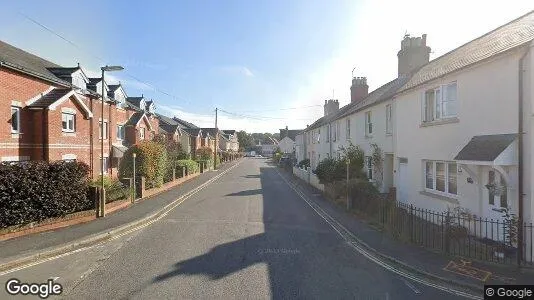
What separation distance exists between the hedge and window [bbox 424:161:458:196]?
506 inches

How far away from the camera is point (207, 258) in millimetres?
8719

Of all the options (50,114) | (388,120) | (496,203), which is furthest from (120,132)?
(496,203)

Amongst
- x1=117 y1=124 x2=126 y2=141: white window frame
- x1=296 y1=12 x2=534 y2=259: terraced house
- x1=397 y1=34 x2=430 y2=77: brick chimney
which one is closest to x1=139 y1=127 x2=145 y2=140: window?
x1=117 y1=124 x2=126 y2=141: white window frame

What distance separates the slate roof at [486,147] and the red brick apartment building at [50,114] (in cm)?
1712

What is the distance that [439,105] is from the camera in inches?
491

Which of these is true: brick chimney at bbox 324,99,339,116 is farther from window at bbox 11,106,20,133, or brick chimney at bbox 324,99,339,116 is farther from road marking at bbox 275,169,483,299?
window at bbox 11,106,20,133

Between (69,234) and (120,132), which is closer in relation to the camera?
(69,234)

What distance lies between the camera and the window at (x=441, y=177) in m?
11.9

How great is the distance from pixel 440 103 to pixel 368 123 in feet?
27.8

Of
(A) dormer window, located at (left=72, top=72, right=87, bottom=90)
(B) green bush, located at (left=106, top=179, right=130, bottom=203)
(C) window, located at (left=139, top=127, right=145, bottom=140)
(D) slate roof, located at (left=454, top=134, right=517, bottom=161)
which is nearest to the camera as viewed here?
(D) slate roof, located at (left=454, top=134, right=517, bottom=161)

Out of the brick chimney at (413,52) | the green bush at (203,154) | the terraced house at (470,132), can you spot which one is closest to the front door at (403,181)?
the terraced house at (470,132)

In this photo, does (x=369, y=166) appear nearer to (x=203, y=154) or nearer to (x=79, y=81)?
(x=79, y=81)

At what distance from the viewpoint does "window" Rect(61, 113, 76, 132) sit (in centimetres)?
2026

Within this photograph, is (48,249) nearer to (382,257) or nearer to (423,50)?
(382,257)
